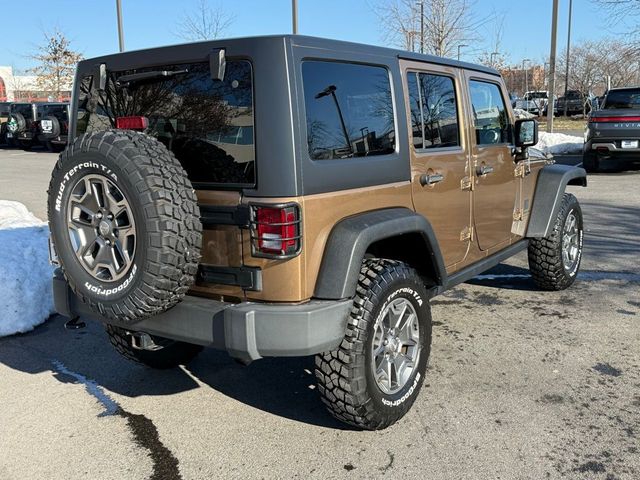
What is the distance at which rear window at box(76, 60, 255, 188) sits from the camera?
2.82 meters

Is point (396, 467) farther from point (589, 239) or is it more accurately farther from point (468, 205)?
point (589, 239)

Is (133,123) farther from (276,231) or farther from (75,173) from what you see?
(276,231)

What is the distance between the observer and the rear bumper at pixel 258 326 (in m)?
2.70

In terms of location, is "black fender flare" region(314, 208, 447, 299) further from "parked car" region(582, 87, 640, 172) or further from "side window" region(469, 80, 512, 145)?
"parked car" region(582, 87, 640, 172)

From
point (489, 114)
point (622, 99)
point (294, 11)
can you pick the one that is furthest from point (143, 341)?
point (294, 11)

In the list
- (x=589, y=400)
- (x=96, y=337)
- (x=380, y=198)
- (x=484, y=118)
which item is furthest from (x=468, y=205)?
(x=96, y=337)

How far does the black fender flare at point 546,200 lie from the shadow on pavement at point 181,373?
2293 millimetres

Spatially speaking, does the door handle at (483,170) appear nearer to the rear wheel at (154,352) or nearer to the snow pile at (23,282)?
the rear wheel at (154,352)

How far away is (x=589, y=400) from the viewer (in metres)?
3.53

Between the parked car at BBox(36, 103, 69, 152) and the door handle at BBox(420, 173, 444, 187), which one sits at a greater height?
the parked car at BBox(36, 103, 69, 152)

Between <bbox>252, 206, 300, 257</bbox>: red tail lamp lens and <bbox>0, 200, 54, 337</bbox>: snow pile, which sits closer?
<bbox>252, 206, 300, 257</bbox>: red tail lamp lens

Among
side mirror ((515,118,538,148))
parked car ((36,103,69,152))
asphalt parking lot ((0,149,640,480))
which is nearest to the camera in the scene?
asphalt parking lot ((0,149,640,480))

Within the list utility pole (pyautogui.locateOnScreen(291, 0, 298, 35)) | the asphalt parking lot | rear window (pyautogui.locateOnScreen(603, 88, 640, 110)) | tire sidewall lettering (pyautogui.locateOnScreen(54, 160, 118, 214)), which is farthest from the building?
tire sidewall lettering (pyautogui.locateOnScreen(54, 160, 118, 214))

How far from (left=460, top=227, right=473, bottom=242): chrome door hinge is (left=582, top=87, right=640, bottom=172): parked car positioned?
1037cm
